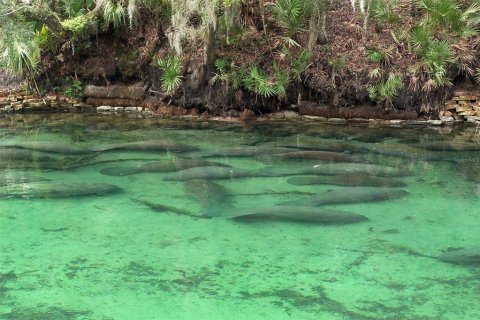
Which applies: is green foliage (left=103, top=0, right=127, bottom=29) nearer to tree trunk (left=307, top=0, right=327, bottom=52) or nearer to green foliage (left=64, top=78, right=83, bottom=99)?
green foliage (left=64, top=78, right=83, bottom=99)

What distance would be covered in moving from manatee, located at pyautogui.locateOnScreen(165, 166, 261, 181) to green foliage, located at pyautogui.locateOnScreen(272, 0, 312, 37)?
5.96m

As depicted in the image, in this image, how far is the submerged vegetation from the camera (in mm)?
12391

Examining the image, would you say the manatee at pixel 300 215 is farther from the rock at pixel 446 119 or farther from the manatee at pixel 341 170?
the rock at pixel 446 119

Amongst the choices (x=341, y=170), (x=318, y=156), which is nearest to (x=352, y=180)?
(x=341, y=170)

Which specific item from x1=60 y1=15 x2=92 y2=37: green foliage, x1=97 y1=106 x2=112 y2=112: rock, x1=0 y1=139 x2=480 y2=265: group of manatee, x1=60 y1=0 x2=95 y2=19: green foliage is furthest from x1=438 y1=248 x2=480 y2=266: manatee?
x1=60 y1=0 x2=95 y2=19: green foliage

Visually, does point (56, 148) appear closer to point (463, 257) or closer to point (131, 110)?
point (131, 110)

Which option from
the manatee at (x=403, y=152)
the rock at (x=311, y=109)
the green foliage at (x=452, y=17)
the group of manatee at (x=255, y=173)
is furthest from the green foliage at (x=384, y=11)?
the manatee at (x=403, y=152)

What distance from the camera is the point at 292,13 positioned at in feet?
42.0

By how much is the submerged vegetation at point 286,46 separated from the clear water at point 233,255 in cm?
438

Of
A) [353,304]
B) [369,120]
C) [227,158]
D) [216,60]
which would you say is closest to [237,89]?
[216,60]

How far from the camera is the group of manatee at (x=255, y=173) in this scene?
20.4 feet

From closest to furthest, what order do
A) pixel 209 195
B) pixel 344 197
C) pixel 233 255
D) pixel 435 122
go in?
pixel 233 255, pixel 344 197, pixel 209 195, pixel 435 122

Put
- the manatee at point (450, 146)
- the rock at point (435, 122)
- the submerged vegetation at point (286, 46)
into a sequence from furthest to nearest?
the rock at point (435, 122) < the submerged vegetation at point (286, 46) < the manatee at point (450, 146)

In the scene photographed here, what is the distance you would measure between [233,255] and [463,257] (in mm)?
2142
